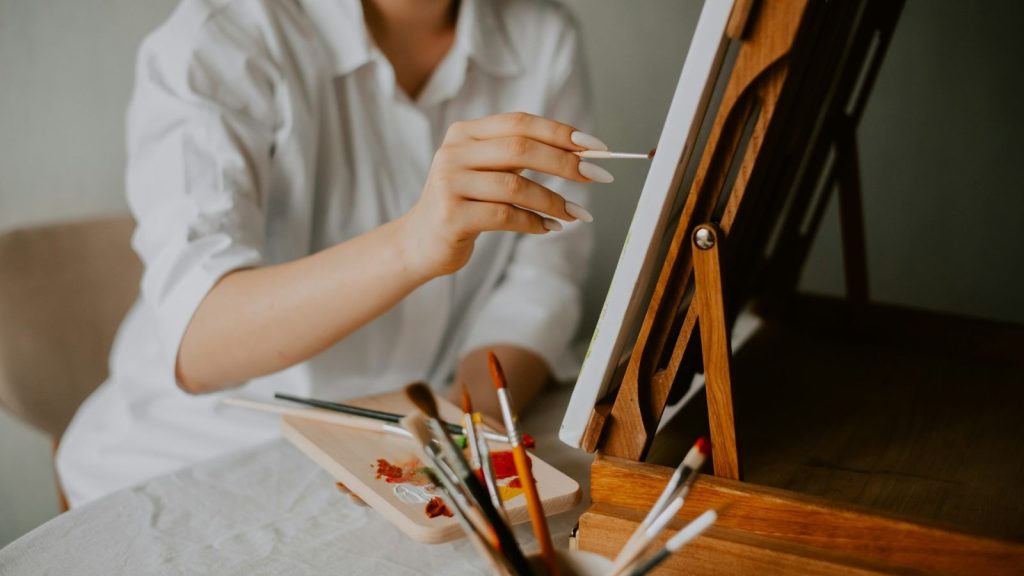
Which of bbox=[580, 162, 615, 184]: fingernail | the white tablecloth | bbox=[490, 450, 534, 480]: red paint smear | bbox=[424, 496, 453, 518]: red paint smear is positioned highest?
bbox=[580, 162, 615, 184]: fingernail

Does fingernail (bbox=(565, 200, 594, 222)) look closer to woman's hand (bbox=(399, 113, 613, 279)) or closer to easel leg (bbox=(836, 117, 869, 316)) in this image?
woman's hand (bbox=(399, 113, 613, 279))

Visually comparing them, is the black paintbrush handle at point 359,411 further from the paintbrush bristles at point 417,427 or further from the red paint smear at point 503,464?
the paintbrush bristles at point 417,427

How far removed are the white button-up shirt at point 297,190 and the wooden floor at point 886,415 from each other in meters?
0.28

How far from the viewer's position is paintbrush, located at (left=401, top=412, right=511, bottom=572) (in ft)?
1.03

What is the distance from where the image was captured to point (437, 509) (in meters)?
0.49

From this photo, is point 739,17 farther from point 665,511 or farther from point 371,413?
point 371,413

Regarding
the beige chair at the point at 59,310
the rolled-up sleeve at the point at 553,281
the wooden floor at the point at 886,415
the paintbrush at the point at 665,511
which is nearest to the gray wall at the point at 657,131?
the beige chair at the point at 59,310

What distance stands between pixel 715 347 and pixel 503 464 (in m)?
0.19

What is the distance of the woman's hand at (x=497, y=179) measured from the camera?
0.48 meters

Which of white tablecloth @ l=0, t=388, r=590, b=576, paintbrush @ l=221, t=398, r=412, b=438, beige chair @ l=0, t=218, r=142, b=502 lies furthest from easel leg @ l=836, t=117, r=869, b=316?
beige chair @ l=0, t=218, r=142, b=502

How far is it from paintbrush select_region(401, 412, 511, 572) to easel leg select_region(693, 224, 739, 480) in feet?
0.54

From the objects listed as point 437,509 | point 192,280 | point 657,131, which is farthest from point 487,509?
point 657,131

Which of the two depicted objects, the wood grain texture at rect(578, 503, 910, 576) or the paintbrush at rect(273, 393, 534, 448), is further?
the paintbrush at rect(273, 393, 534, 448)

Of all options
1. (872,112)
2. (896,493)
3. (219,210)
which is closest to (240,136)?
(219,210)
